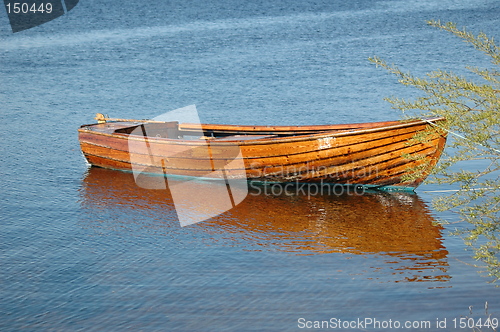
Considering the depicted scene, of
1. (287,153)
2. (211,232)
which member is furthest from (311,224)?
(287,153)

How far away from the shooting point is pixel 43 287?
10.6 m

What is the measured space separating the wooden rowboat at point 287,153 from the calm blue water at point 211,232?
1.95 feet

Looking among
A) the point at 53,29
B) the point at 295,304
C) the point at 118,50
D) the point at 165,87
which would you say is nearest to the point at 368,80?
the point at 165,87

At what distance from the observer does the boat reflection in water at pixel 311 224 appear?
37.9 feet

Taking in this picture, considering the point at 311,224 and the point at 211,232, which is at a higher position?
the point at 211,232

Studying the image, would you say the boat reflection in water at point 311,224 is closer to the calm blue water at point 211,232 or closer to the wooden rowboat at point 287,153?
the calm blue water at point 211,232

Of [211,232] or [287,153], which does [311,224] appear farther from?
[287,153]

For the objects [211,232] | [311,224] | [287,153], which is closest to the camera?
[211,232]

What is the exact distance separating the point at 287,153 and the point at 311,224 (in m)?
2.16

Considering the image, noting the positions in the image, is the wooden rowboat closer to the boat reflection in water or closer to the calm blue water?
the boat reflection in water

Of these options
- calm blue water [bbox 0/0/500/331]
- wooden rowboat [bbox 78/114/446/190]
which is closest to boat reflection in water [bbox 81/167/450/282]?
calm blue water [bbox 0/0/500/331]

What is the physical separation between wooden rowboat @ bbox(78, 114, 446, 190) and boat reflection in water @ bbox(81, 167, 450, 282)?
0.46 m

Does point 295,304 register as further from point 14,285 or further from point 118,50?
point 118,50

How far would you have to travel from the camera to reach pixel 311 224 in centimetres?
1310
